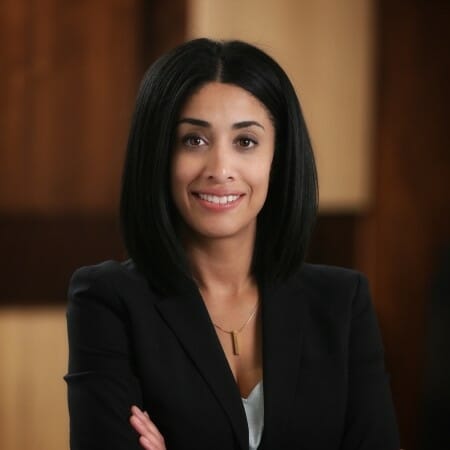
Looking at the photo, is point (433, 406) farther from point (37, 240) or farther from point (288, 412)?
point (288, 412)

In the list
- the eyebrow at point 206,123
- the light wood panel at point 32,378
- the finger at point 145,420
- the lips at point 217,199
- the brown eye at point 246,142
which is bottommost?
the light wood panel at point 32,378

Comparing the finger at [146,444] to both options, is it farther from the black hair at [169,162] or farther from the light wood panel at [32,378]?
the light wood panel at [32,378]

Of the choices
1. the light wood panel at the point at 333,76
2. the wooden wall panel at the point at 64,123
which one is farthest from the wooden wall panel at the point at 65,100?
the light wood panel at the point at 333,76

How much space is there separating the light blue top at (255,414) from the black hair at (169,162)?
0.20m

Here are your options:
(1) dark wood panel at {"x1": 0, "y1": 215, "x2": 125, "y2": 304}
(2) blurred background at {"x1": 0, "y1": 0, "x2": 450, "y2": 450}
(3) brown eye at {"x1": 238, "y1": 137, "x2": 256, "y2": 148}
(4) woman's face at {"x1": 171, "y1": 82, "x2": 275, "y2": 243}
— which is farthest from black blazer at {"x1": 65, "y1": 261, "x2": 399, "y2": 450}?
(1) dark wood panel at {"x1": 0, "y1": 215, "x2": 125, "y2": 304}

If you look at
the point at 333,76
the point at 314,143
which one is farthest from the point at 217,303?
the point at 333,76

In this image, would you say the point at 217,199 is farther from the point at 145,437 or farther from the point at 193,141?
the point at 145,437

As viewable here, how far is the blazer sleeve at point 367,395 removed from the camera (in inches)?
55.7

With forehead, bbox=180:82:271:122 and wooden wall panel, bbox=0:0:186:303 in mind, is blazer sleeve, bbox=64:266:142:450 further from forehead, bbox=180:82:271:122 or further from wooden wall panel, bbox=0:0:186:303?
wooden wall panel, bbox=0:0:186:303

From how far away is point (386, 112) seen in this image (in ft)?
9.95

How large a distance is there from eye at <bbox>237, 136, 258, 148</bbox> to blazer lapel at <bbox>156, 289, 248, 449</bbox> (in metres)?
0.24

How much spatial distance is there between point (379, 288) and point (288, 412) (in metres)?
1.73

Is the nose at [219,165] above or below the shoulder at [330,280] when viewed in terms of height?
above

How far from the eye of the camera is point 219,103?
4.42 feet
